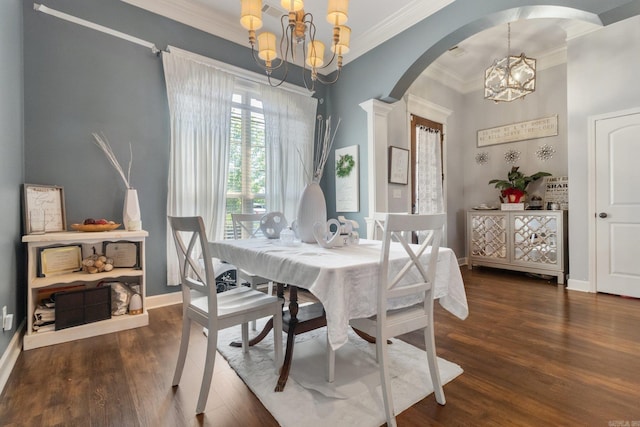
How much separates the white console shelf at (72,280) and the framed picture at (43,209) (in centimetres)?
12

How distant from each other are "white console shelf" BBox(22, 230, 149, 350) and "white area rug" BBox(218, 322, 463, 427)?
0.88 metres

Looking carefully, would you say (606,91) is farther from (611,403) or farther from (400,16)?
(611,403)

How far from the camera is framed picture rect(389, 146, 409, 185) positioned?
3.77 meters

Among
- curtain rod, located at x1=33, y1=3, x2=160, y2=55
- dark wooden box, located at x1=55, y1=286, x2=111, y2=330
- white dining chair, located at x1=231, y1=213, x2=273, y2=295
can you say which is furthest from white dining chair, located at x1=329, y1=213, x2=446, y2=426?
curtain rod, located at x1=33, y1=3, x2=160, y2=55

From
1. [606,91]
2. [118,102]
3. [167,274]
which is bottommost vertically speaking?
[167,274]

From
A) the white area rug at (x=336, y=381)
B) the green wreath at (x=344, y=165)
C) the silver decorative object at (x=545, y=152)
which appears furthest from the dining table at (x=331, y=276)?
the silver decorative object at (x=545, y=152)

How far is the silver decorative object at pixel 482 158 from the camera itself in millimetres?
4887

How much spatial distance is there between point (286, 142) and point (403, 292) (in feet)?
8.97

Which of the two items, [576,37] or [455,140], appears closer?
[576,37]

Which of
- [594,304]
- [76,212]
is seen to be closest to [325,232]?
[76,212]

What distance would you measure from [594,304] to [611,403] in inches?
76.9

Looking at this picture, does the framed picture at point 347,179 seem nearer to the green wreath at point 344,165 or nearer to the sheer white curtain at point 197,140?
the green wreath at point 344,165

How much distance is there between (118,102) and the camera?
2.63m

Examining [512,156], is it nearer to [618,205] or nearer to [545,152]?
[545,152]
